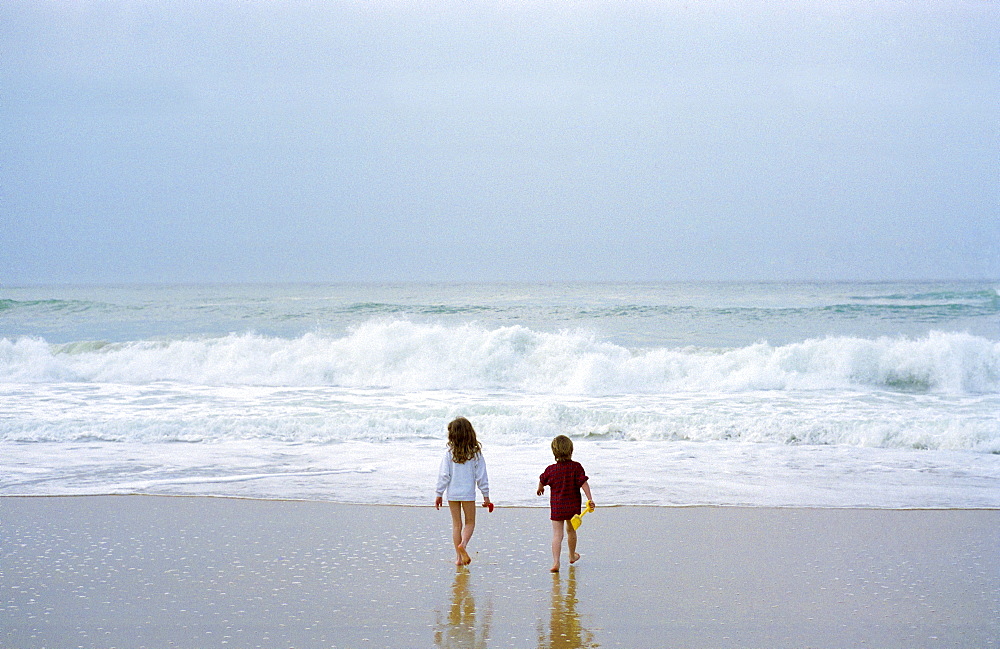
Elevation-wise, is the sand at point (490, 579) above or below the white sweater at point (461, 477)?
below

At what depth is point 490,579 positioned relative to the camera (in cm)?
503

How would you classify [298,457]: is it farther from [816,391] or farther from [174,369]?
[174,369]

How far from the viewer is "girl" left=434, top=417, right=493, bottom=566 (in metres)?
5.45

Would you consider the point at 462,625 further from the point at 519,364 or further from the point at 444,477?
the point at 519,364

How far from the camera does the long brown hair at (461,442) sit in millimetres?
5438

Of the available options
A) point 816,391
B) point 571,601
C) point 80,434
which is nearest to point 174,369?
point 80,434

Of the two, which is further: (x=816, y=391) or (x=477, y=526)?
(x=816, y=391)

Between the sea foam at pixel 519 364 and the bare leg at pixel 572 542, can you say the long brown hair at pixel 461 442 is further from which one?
the sea foam at pixel 519 364

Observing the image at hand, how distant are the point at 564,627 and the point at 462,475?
1.50 metres

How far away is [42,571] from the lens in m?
5.17

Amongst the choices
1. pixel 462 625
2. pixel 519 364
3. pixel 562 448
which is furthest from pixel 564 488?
pixel 519 364

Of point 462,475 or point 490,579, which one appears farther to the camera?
point 462,475

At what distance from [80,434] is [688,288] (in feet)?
128

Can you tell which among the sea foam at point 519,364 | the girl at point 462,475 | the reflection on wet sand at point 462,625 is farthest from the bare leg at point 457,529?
the sea foam at point 519,364
